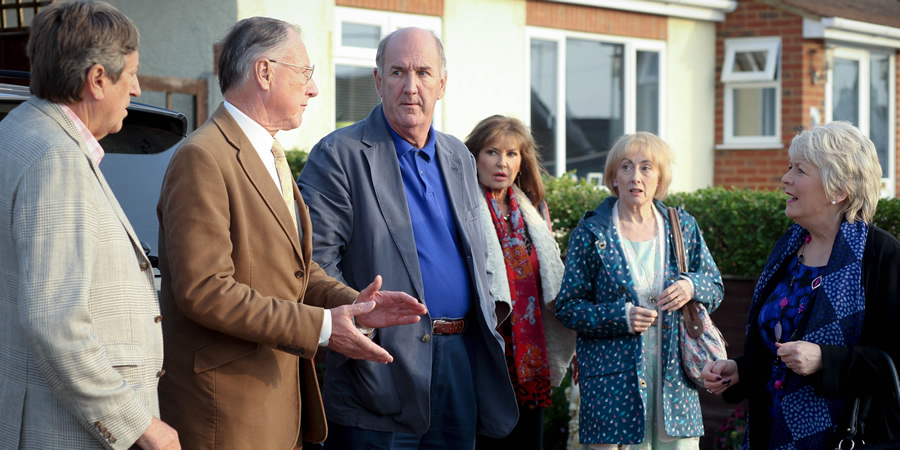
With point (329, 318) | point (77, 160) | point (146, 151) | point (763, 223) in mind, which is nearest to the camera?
point (77, 160)

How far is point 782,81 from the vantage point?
12.0 meters

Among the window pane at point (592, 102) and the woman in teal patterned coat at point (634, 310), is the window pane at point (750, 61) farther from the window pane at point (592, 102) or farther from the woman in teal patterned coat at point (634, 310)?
the woman in teal patterned coat at point (634, 310)

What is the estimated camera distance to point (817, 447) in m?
3.10

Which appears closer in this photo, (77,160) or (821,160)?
(77,160)

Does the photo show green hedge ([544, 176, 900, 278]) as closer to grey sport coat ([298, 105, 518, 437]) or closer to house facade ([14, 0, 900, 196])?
grey sport coat ([298, 105, 518, 437])

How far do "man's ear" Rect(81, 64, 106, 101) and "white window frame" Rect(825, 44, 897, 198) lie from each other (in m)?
11.5

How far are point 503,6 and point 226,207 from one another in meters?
8.14

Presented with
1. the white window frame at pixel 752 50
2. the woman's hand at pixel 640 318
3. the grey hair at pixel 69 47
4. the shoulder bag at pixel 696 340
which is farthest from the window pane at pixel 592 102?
the grey hair at pixel 69 47

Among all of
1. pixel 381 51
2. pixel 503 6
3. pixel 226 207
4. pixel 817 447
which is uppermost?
pixel 503 6

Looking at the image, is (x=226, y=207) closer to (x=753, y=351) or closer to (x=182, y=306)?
(x=182, y=306)

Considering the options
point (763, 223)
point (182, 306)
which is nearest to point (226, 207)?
point (182, 306)

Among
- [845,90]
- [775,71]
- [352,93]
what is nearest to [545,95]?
[352,93]

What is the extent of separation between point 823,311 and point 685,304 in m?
0.98

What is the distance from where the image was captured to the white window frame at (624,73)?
1062cm
